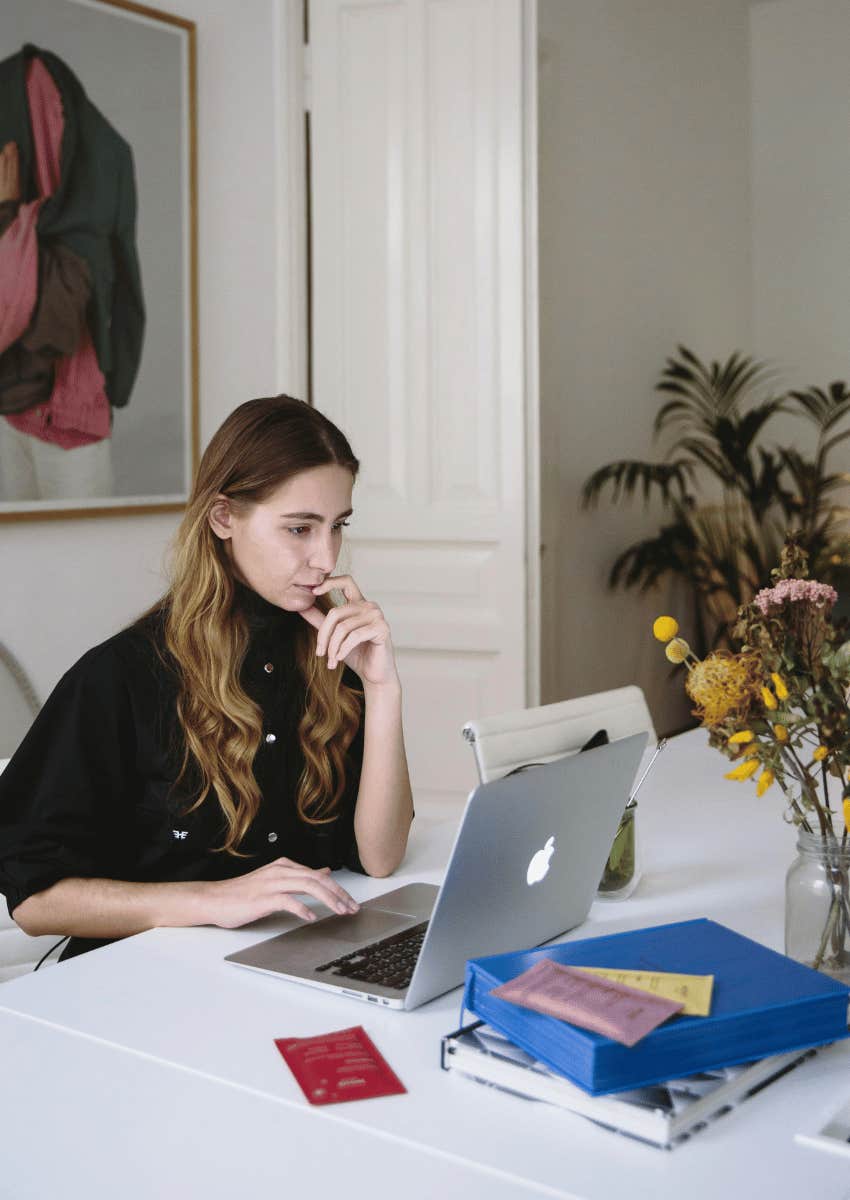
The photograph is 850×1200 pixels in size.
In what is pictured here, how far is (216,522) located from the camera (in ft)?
5.95

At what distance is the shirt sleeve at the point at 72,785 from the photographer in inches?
63.2

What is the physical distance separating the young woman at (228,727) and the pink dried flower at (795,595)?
58 centimetres

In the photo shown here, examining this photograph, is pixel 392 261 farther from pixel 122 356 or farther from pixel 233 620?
pixel 233 620

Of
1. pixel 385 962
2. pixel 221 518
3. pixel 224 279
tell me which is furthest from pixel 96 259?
pixel 385 962

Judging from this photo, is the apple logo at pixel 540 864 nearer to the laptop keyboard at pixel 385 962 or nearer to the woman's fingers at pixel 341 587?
the laptop keyboard at pixel 385 962

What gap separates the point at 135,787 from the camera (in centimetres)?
172

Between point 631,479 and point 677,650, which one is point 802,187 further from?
point 677,650

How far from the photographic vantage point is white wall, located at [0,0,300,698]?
3463 millimetres

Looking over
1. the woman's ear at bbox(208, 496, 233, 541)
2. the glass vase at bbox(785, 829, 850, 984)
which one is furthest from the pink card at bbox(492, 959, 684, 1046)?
the woman's ear at bbox(208, 496, 233, 541)

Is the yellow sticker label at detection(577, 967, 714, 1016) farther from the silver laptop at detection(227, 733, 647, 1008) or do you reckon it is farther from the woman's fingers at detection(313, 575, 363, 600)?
the woman's fingers at detection(313, 575, 363, 600)

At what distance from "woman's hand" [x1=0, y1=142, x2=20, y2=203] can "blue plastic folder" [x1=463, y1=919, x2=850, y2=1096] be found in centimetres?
253

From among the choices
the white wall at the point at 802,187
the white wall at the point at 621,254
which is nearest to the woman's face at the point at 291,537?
the white wall at the point at 621,254

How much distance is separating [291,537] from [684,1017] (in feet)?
2.97

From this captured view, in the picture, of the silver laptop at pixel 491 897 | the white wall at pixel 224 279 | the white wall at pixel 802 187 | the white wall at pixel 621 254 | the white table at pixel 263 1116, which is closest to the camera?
the white table at pixel 263 1116
